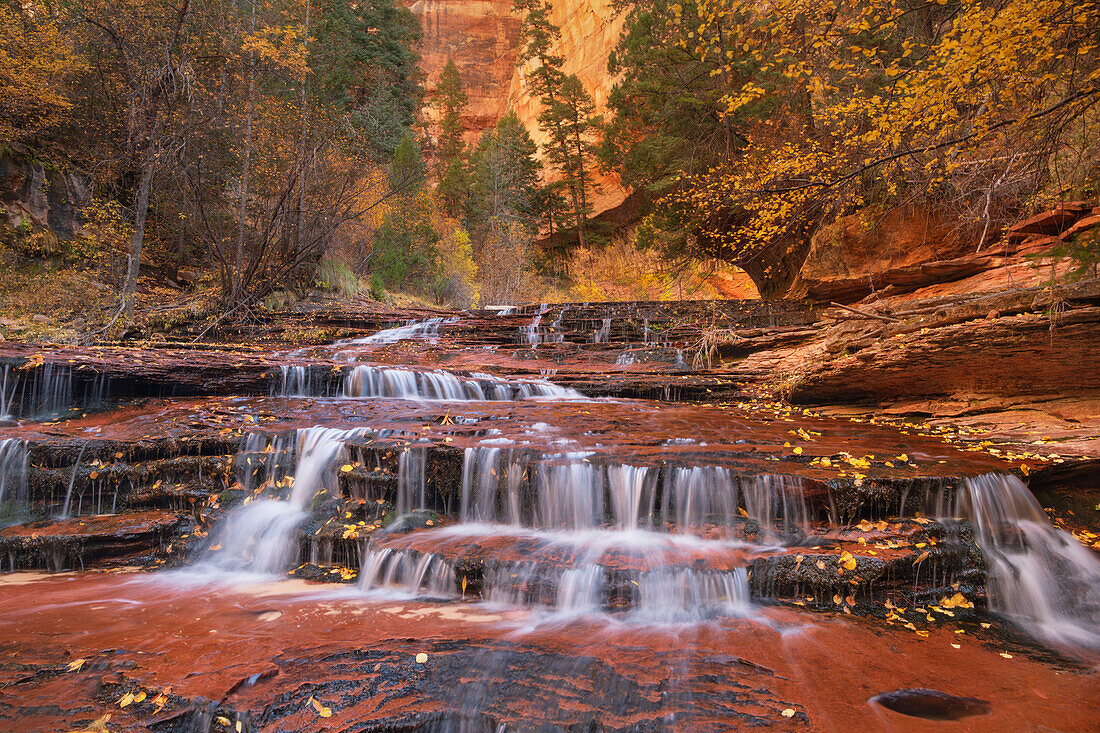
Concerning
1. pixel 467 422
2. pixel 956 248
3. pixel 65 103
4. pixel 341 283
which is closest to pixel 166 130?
pixel 65 103

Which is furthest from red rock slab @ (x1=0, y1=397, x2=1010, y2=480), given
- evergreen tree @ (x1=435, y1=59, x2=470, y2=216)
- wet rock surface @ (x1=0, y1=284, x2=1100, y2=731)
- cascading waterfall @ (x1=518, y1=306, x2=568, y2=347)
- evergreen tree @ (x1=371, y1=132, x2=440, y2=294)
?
evergreen tree @ (x1=435, y1=59, x2=470, y2=216)

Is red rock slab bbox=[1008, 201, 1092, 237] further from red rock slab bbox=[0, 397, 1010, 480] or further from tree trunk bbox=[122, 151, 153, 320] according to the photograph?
tree trunk bbox=[122, 151, 153, 320]

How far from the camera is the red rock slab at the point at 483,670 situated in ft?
8.14

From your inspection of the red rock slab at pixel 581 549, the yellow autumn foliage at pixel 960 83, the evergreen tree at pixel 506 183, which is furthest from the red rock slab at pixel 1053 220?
the evergreen tree at pixel 506 183

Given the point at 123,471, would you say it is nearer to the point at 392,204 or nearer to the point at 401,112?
the point at 392,204

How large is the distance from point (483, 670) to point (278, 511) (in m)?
3.42

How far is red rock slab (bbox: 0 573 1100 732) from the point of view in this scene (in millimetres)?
2482

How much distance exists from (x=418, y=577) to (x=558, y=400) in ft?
15.8

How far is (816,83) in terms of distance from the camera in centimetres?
535

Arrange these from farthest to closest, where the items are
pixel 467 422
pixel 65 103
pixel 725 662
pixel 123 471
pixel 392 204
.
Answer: pixel 392 204
pixel 65 103
pixel 467 422
pixel 123 471
pixel 725 662

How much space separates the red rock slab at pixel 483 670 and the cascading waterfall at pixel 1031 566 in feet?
1.98

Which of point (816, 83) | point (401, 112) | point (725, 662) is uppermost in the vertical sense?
point (401, 112)

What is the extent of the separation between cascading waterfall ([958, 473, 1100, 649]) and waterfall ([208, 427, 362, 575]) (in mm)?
6303

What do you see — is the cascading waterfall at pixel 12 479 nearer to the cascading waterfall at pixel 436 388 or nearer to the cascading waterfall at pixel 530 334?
the cascading waterfall at pixel 436 388
